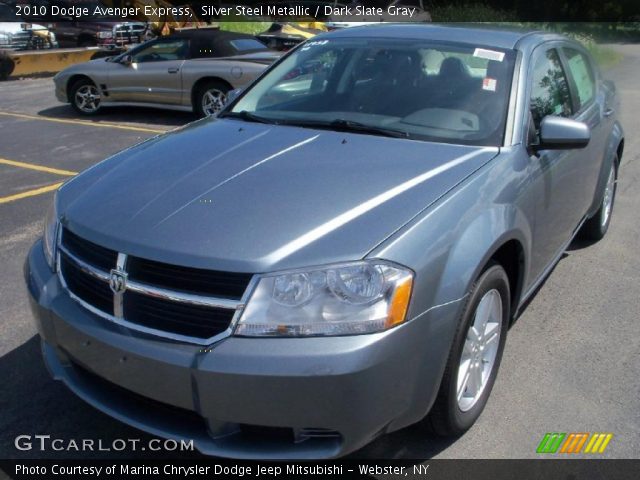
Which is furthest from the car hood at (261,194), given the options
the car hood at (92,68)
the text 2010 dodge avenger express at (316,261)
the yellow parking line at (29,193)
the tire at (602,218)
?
the car hood at (92,68)

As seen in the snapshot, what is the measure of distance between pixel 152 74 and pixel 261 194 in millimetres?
8818

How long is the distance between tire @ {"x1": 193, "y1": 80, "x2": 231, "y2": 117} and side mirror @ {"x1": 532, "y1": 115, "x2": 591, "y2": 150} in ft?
25.6

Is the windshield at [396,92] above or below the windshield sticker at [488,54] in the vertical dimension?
below

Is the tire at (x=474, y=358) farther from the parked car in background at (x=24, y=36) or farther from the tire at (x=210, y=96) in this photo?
the parked car in background at (x=24, y=36)

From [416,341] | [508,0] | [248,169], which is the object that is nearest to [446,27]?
[248,169]

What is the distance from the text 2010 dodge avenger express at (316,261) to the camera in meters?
2.38

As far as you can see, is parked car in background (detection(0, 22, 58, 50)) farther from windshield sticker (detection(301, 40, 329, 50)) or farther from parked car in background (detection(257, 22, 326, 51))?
windshield sticker (detection(301, 40, 329, 50))

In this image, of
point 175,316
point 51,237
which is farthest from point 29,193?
point 175,316

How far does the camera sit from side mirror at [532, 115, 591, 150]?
341 cm

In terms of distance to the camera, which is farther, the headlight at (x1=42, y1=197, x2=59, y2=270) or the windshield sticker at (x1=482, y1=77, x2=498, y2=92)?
the windshield sticker at (x1=482, y1=77, x2=498, y2=92)

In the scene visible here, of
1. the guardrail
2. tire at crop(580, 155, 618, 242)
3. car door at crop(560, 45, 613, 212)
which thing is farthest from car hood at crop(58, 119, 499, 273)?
the guardrail

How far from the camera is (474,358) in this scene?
3.05 m

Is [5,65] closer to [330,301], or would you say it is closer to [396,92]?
[396,92]

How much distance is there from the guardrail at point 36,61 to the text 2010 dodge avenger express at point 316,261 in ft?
47.5
